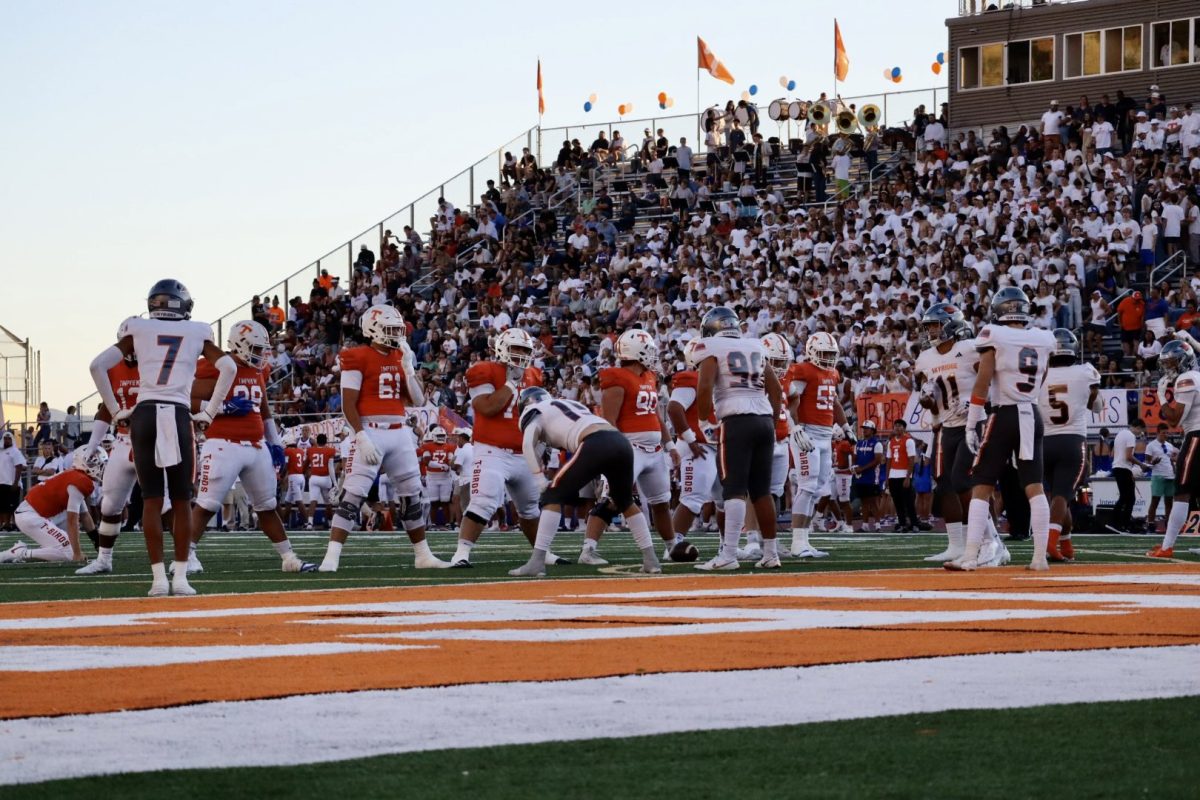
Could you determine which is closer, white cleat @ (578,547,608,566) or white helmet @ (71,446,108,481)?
white cleat @ (578,547,608,566)

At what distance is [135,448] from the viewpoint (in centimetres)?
1034

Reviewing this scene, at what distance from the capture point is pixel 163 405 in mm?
10367

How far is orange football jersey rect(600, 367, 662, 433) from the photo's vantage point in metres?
14.1

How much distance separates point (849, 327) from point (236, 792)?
25196 millimetres

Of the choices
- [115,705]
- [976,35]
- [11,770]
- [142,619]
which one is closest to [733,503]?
[142,619]

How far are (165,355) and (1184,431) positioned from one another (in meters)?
8.51

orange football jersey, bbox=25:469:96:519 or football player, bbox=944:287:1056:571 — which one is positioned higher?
football player, bbox=944:287:1056:571

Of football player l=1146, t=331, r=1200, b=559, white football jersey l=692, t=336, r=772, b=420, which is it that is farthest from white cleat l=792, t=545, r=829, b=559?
football player l=1146, t=331, r=1200, b=559

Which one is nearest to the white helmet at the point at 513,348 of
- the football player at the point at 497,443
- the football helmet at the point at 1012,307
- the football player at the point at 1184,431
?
the football player at the point at 497,443

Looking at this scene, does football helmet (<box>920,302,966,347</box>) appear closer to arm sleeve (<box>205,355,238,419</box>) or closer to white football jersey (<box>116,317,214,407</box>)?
arm sleeve (<box>205,355,238,419</box>)

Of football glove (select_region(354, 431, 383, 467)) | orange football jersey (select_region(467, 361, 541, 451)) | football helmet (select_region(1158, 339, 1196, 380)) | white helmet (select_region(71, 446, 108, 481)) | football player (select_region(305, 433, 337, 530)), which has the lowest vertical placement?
football player (select_region(305, 433, 337, 530))

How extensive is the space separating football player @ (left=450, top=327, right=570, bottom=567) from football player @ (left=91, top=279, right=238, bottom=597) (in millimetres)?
3281

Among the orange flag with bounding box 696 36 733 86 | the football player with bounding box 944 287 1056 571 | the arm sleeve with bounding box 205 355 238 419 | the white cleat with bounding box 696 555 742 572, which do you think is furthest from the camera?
the orange flag with bounding box 696 36 733 86

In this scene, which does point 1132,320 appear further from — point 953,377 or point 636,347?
point 636,347
